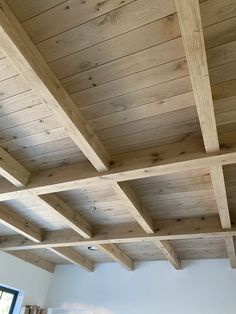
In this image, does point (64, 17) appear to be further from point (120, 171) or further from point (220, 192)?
point (220, 192)

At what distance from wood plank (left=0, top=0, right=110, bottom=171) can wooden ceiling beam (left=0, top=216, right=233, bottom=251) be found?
1232mm

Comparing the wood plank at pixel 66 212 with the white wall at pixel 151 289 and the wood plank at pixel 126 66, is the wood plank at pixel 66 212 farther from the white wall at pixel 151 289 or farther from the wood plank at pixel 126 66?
the white wall at pixel 151 289

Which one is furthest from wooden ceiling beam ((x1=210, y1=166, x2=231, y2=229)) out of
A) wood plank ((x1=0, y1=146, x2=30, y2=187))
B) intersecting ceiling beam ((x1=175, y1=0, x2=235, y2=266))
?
wood plank ((x1=0, y1=146, x2=30, y2=187))

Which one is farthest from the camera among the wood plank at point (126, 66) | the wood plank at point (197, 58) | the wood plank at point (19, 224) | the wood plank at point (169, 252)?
the wood plank at point (169, 252)

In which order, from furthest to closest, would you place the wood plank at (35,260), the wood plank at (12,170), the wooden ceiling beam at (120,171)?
the wood plank at (35,260) → the wood plank at (12,170) → the wooden ceiling beam at (120,171)

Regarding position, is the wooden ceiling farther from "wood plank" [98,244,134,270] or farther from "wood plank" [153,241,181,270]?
"wood plank" [98,244,134,270]

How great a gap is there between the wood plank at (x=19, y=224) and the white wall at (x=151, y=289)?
1.34 meters

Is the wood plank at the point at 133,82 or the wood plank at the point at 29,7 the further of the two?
the wood plank at the point at 133,82

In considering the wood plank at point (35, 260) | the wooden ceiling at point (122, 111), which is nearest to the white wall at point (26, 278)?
the wood plank at point (35, 260)

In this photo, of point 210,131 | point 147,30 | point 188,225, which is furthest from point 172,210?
point 147,30

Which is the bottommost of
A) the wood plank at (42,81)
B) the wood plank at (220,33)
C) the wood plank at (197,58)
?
the wood plank at (197,58)

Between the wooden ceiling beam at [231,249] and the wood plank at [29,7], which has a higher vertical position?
the wood plank at [29,7]

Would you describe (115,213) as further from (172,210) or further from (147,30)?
(147,30)

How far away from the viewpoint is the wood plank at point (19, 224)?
8.80ft
